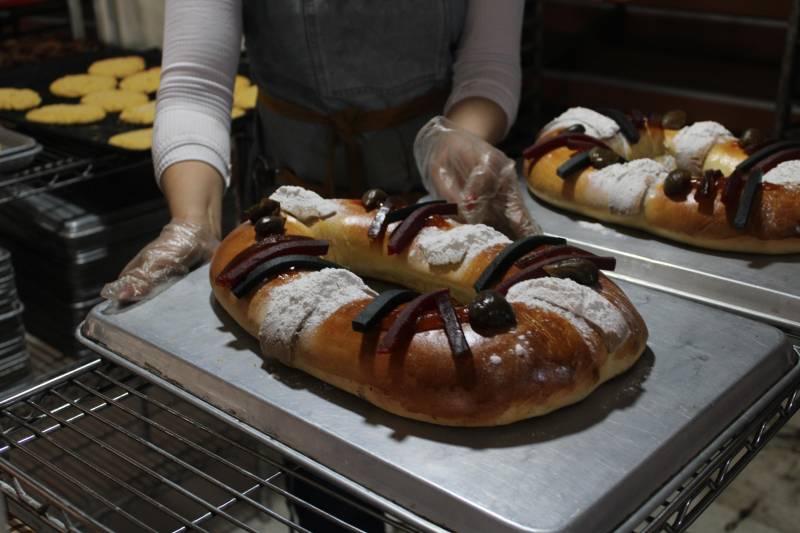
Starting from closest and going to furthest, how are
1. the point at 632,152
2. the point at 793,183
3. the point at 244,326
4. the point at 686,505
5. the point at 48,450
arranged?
the point at 686,505, the point at 244,326, the point at 793,183, the point at 632,152, the point at 48,450

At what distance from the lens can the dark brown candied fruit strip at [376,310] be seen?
1.07 m

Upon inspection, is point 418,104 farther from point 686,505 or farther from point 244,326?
point 686,505

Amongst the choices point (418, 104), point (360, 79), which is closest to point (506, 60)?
point (418, 104)

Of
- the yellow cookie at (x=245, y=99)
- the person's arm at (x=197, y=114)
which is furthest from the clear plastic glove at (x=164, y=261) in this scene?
the yellow cookie at (x=245, y=99)

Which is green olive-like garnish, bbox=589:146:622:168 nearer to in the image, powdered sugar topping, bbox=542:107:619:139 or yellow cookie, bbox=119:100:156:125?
powdered sugar topping, bbox=542:107:619:139

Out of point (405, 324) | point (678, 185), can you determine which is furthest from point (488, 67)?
point (405, 324)

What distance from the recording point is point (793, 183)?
4.84 feet

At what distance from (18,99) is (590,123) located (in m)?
1.94

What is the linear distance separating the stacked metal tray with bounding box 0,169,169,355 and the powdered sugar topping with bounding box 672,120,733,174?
1.55 metres

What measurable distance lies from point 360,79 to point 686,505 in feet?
3.68

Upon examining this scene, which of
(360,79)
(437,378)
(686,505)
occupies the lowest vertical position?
(686,505)

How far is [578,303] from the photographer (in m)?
1.10

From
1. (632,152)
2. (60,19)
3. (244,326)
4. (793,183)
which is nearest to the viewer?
(244,326)

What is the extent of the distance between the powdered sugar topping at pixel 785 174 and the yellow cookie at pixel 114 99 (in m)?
2.06
